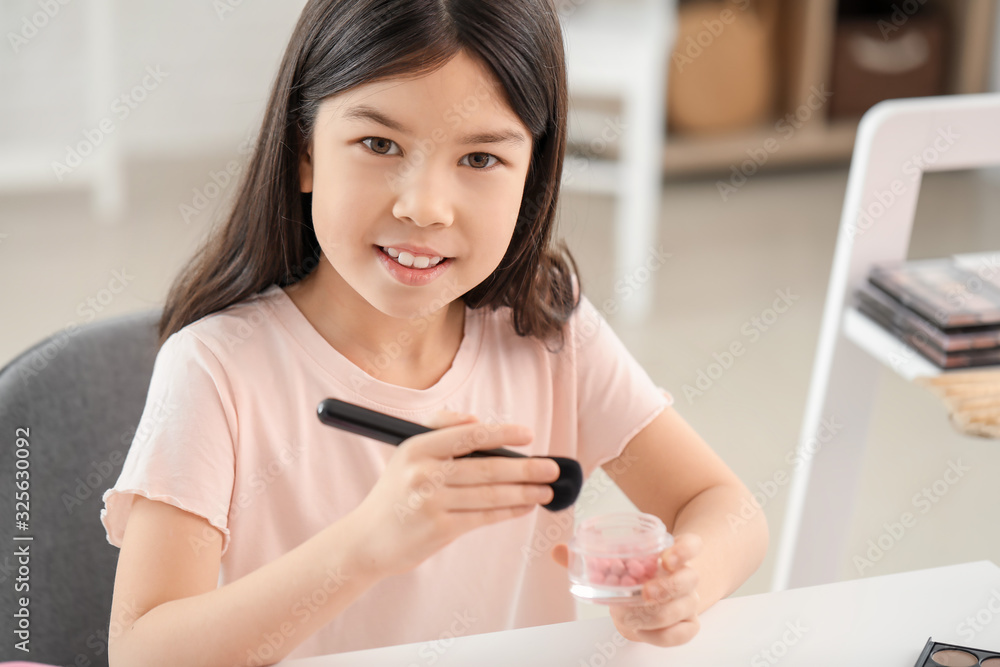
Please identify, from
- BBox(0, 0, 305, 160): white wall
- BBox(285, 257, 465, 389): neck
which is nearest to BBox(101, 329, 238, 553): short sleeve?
BBox(285, 257, 465, 389): neck

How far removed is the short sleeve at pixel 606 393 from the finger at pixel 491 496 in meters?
0.35

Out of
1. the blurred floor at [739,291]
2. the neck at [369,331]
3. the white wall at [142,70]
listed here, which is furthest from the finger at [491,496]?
the white wall at [142,70]

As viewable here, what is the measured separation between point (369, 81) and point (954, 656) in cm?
55

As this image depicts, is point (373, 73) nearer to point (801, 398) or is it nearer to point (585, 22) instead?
point (801, 398)

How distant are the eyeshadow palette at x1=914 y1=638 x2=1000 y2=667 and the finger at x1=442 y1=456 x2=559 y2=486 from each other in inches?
10.3

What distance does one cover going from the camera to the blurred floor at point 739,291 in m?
1.99

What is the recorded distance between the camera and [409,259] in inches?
31.2

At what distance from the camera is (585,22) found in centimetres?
299

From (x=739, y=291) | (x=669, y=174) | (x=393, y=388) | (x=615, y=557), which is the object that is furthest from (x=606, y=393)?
(x=669, y=174)

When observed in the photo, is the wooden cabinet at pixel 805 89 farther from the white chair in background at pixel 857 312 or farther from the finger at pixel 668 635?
the finger at pixel 668 635

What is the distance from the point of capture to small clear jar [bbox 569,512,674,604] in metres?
0.66

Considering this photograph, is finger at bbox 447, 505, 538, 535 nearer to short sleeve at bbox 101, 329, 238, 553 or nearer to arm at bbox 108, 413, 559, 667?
arm at bbox 108, 413, 559, 667

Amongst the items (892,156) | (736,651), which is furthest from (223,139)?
(736,651)

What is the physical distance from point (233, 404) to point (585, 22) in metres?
2.38
